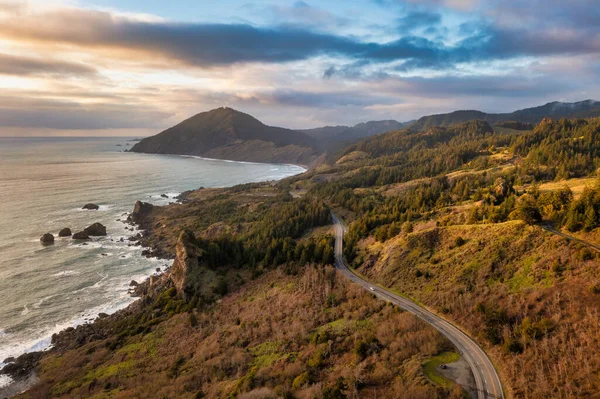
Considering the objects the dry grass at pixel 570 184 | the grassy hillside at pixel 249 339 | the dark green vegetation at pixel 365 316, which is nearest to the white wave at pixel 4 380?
the grassy hillside at pixel 249 339

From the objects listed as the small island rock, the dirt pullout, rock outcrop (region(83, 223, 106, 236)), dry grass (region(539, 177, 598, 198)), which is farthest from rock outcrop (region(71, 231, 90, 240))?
dry grass (region(539, 177, 598, 198))

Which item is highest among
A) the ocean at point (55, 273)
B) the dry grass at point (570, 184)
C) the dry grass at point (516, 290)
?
the dry grass at point (570, 184)

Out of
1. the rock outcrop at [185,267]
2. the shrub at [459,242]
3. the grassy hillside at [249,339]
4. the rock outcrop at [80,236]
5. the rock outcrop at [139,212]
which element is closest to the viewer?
the grassy hillside at [249,339]

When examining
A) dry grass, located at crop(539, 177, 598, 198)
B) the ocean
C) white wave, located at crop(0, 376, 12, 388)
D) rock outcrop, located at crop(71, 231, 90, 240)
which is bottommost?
white wave, located at crop(0, 376, 12, 388)

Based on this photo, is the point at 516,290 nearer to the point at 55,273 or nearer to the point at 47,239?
the point at 55,273

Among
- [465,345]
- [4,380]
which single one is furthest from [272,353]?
[4,380]

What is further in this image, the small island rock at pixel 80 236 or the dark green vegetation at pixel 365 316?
the small island rock at pixel 80 236

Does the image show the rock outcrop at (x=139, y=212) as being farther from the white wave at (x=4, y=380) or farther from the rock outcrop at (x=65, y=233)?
the white wave at (x=4, y=380)

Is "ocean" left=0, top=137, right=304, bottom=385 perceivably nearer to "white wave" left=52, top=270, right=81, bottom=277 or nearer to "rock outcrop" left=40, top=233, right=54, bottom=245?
"white wave" left=52, top=270, right=81, bottom=277
